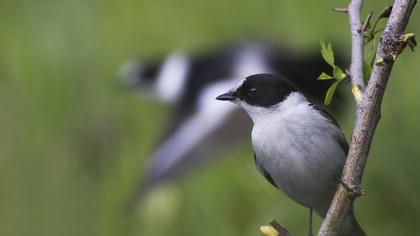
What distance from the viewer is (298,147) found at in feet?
7.77

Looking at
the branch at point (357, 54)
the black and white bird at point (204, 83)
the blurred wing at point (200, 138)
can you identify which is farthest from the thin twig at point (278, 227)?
the black and white bird at point (204, 83)

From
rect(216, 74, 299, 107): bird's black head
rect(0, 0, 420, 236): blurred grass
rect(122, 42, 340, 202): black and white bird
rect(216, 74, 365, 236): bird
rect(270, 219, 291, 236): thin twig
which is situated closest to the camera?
rect(270, 219, 291, 236): thin twig

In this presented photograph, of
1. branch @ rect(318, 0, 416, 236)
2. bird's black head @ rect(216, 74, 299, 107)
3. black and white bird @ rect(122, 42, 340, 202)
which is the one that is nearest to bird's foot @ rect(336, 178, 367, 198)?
branch @ rect(318, 0, 416, 236)

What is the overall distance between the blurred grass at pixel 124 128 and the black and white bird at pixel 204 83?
9 cm

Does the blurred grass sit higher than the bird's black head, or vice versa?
the bird's black head

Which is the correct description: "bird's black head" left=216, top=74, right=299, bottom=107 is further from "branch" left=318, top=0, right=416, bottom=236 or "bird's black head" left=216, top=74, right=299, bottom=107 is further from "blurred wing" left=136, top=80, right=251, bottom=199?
"blurred wing" left=136, top=80, right=251, bottom=199

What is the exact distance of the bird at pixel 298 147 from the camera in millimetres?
2338

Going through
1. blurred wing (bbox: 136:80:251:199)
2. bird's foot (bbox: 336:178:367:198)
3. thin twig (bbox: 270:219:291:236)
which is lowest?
blurred wing (bbox: 136:80:251:199)

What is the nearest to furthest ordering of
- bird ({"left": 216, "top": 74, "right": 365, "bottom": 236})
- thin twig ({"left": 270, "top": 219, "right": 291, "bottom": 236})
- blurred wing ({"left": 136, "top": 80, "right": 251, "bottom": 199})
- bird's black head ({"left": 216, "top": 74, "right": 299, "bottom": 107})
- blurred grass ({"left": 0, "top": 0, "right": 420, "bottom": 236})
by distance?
thin twig ({"left": 270, "top": 219, "right": 291, "bottom": 236})
bird ({"left": 216, "top": 74, "right": 365, "bottom": 236})
bird's black head ({"left": 216, "top": 74, "right": 299, "bottom": 107})
blurred grass ({"left": 0, "top": 0, "right": 420, "bottom": 236})
blurred wing ({"left": 136, "top": 80, "right": 251, "bottom": 199})

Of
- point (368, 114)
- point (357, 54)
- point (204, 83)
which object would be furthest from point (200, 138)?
point (368, 114)

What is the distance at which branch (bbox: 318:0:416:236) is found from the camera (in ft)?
5.84

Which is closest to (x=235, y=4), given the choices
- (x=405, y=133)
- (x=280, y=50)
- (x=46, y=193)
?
(x=280, y=50)

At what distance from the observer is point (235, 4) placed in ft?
20.2

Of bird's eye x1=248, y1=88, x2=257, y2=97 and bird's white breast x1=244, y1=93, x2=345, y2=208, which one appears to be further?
bird's eye x1=248, y1=88, x2=257, y2=97
